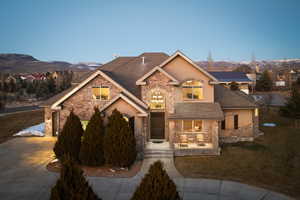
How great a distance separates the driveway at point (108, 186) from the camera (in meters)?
9.97

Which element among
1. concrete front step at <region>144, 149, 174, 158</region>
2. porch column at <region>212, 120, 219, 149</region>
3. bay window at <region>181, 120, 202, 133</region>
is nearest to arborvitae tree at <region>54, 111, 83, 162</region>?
concrete front step at <region>144, 149, 174, 158</region>

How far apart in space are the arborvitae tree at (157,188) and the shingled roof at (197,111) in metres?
10.1

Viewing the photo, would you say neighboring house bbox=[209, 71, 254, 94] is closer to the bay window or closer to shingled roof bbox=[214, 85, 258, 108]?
shingled roof bbox=[214, 85, 258, 108]

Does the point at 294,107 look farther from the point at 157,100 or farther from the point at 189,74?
the point at 157,100

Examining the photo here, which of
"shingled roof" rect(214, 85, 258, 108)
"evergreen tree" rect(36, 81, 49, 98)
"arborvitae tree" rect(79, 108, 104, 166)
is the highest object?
"evergreen tree" rect(36, 81, 49, 98)

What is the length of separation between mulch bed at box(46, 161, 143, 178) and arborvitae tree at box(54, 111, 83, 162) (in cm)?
69

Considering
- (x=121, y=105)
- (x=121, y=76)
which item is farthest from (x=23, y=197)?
(x=121, y=76)

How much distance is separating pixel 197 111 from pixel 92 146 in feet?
26.3

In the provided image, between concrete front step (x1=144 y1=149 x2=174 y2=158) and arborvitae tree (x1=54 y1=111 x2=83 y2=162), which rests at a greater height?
arborvitae tree (x1=54 y1=111 x2=83 y2=162)

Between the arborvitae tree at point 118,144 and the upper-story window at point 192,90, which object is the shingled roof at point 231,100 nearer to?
the upper-story window at point 192,90

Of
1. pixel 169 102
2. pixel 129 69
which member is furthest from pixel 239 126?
pixel 129 69

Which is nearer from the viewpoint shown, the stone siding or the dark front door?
the stone siding

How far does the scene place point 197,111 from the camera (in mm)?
16953

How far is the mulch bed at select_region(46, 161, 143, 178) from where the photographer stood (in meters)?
12.5
